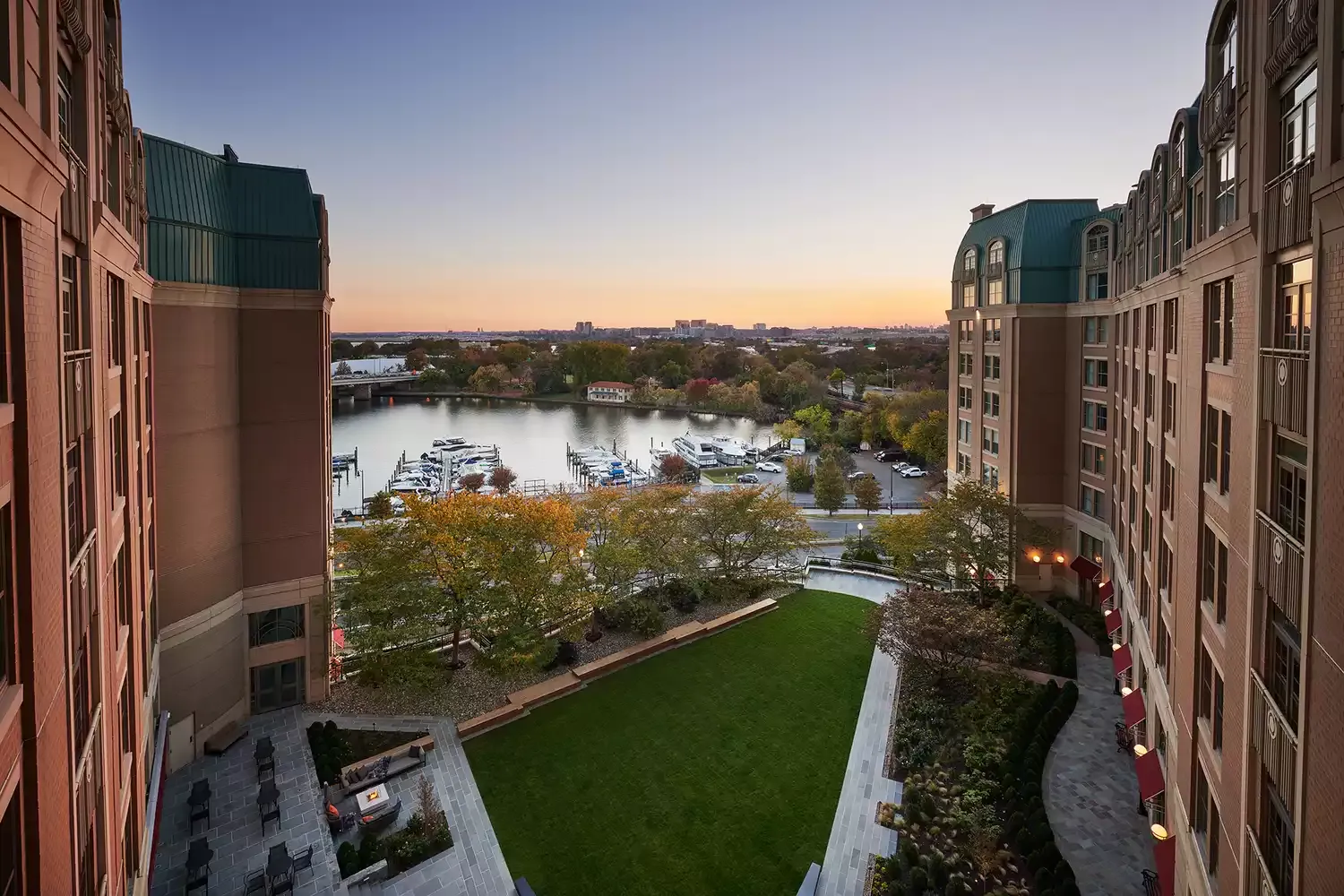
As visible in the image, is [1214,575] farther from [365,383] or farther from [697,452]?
[365,383]

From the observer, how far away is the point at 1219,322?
10.7m

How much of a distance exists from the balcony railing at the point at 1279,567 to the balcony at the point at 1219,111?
19.5 ft

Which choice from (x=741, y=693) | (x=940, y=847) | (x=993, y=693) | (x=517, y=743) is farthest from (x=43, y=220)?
(x=993, y=693)

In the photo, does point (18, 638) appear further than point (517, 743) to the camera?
No

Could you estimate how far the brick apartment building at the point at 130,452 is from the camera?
5.61 meters

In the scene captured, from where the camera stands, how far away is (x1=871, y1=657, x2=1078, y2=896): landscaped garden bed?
13.0 m

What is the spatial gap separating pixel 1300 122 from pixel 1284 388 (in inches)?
116

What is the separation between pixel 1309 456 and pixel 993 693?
14.8 m

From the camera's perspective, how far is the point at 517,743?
58.2 feet

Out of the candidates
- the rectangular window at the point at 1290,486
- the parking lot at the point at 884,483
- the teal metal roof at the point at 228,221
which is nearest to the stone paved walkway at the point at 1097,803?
the rectangular window at the point at 1290,486

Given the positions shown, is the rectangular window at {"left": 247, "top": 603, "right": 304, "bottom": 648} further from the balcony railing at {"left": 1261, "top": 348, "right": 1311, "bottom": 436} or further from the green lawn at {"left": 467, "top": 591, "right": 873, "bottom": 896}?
the balcony railing at {"left": 1261, "top": 348, "right": 1311, "bottom": 436}

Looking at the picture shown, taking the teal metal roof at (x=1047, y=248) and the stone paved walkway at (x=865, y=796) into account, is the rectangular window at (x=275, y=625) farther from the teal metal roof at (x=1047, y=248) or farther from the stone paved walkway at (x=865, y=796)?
the teal metal roof at (x=1047, y=248)

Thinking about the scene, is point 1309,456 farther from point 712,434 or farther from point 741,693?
point 712,434

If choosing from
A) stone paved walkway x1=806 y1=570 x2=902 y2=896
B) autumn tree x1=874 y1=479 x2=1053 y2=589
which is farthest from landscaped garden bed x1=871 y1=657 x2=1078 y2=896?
autumn tree x1=874 y1=479 x2=1053 y2=589
